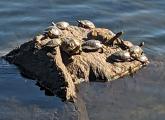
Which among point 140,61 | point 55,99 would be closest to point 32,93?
point 55,99

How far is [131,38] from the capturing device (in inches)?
503

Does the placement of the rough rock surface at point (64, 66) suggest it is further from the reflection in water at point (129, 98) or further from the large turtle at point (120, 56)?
the reflection in water at point (129, 98)

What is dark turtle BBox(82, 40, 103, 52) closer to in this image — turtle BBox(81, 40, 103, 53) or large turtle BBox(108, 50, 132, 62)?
turtle BBox(81, 40, 103, 53)

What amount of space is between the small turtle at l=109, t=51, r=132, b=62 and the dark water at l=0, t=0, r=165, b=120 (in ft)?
1.35

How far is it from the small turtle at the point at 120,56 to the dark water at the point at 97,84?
0.41 meters

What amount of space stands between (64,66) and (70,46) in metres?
0.38

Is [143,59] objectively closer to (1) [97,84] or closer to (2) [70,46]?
(1) [97,84]

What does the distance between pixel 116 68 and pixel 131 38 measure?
235cm

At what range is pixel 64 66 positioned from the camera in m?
Answer: 9.86

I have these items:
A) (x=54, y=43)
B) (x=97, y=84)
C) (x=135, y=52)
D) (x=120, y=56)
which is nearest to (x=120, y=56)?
(x=120, y=56)

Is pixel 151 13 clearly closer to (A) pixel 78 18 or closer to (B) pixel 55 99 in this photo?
(A) pixel 78 18

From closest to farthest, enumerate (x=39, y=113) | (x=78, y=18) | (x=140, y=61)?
1. (x=39, y=113)
2. (x=140, y=61)
3. (x=78, y=18)

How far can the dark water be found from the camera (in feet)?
30.5

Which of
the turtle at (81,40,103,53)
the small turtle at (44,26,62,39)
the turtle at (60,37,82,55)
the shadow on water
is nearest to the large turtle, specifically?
the turtle at (81,40,103,53)
